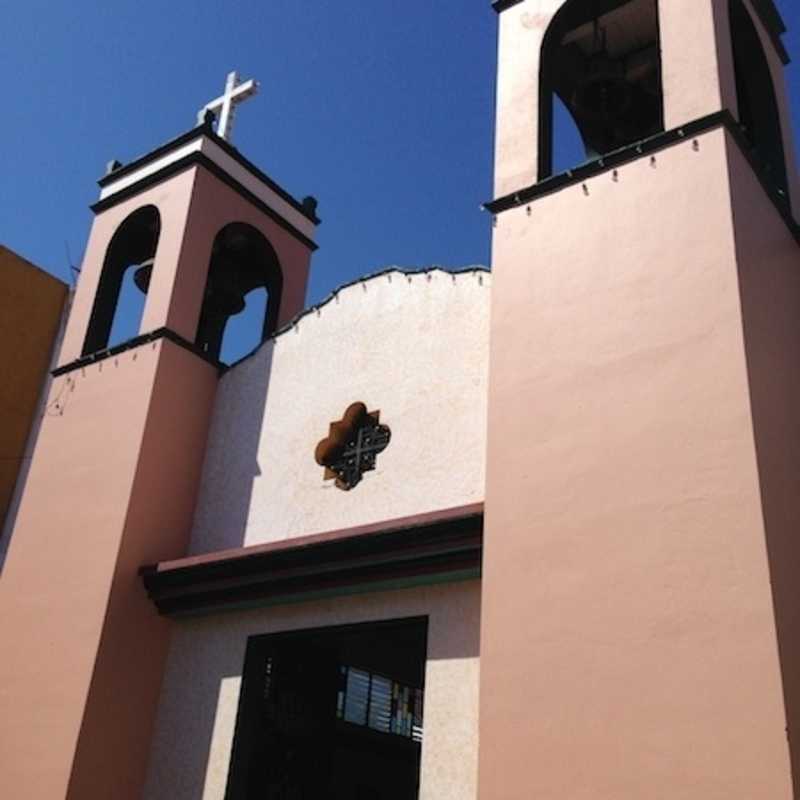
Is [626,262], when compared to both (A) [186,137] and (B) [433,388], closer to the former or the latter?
(B) [433,388]

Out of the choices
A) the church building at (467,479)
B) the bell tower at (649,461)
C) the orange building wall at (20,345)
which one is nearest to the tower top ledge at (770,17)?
the church building at (467,479)

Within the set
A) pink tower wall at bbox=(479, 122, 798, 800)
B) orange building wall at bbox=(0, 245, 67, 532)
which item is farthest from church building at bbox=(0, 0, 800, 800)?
orange building wall at bbox=(0, 245, 67, 532)

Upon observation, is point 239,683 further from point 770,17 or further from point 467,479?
point 770,17

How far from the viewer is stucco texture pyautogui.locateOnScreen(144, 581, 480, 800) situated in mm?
5621

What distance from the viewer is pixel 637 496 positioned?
489 centimetres

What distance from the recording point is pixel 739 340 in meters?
4.94

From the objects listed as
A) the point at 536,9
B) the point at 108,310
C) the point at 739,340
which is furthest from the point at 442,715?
the point at 108,310

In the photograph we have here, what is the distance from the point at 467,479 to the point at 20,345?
26.0 feet

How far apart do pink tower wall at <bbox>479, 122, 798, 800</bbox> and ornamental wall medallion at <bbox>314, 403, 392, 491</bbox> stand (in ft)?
5.65

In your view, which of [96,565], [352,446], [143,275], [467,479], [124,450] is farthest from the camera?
[143,275]

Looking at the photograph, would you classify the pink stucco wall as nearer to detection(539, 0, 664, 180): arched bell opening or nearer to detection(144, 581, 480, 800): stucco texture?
detection(144, 581, 480, 800): stucco texture

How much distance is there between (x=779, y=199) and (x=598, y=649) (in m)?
3.03

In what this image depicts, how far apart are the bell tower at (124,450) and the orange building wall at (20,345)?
3110mm

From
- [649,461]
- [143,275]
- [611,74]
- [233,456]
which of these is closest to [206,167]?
[143,275]
